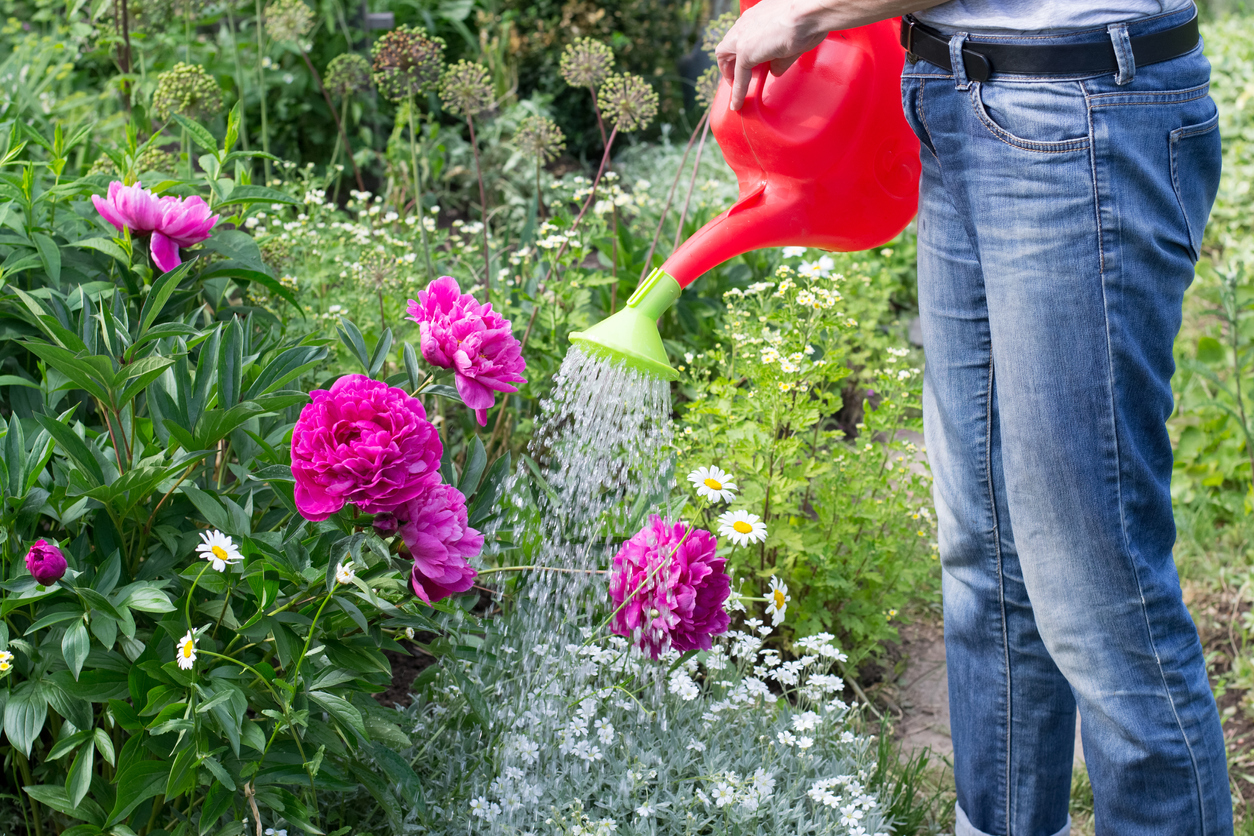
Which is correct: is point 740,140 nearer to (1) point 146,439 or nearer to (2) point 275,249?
(1) point 146,439

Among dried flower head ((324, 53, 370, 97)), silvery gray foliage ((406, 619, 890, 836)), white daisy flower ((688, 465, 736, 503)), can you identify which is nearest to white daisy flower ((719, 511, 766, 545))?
white daisy flower ((688, 465, 736, 503))

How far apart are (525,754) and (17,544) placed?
0.70 m

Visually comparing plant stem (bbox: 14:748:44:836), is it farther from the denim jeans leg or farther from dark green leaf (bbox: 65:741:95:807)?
the denim jeans leg

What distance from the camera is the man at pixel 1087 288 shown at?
1057 mm

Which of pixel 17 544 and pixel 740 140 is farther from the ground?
pixel 740 140

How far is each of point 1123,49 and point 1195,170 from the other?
18cm

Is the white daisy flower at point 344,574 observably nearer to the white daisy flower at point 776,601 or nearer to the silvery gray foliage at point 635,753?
the silvery gray foliage at point 635,753

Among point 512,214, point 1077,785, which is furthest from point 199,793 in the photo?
point 512,214

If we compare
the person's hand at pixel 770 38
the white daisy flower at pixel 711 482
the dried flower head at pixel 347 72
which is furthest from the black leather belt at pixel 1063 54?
the dried flower head at pixel 347 72

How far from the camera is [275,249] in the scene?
2.03m

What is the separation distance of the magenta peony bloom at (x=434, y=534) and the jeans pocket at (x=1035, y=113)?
0.71 meters

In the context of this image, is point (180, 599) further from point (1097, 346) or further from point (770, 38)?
point (1097, 346)

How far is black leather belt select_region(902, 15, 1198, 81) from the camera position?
1.04 m

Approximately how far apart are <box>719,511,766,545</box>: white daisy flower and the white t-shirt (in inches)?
29.0
